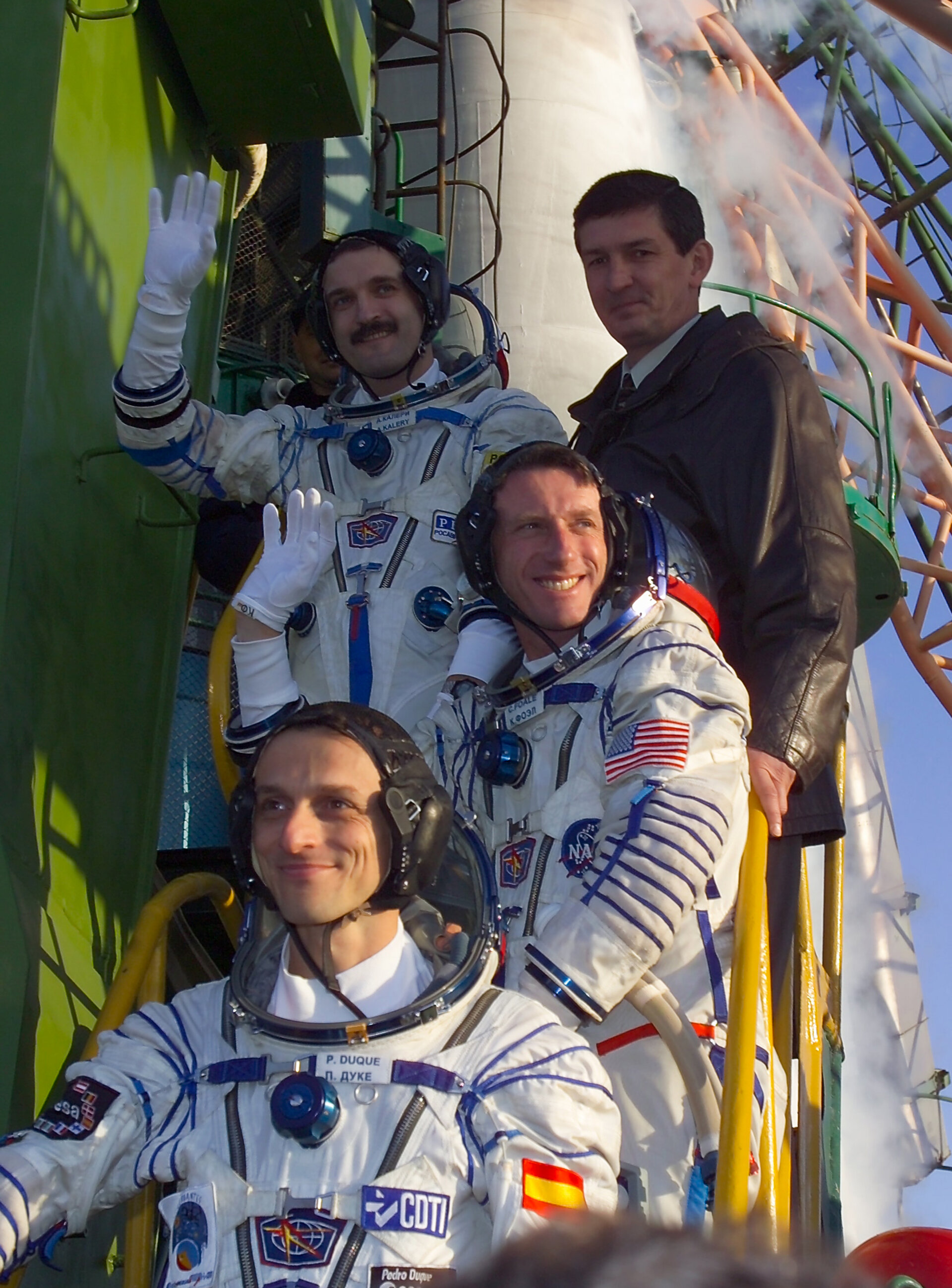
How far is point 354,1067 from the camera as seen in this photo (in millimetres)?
2211

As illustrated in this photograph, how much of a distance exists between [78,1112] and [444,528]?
1816 millimetres

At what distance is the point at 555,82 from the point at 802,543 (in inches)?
286

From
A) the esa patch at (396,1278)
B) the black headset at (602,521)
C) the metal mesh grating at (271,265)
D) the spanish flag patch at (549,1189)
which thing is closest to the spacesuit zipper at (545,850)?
the black headset at (602,521)

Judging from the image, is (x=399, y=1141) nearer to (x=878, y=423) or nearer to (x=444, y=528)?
(x=444, y=528)

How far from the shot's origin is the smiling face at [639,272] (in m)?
3.98

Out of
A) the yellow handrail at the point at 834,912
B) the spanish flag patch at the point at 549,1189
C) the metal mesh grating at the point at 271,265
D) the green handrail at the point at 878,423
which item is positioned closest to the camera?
the spanish flag patch at the point at 549,1189

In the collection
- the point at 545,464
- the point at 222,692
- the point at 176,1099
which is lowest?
the point at 176,1099

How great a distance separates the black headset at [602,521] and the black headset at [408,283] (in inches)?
31.2

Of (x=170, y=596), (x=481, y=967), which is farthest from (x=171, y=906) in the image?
(x=170, y=596)

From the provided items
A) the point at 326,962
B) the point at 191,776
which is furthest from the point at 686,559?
the point at 191,776

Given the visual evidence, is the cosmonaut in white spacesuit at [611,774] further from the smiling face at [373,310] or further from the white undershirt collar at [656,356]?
the white undershirt collar at [656,356]

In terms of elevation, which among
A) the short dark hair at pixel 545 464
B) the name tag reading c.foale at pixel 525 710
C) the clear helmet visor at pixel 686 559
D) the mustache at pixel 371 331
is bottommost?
the name tag reading c.foale at pixel 525 710

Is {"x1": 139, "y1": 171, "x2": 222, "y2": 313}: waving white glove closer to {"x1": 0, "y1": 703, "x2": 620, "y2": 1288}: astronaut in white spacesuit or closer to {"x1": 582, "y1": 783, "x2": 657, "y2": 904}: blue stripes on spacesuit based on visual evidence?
{"x1": 0, "y1": 703, "x2": 620, "y2": 1288}: astronaut in white spacesuit

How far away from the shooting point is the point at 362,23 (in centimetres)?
543
